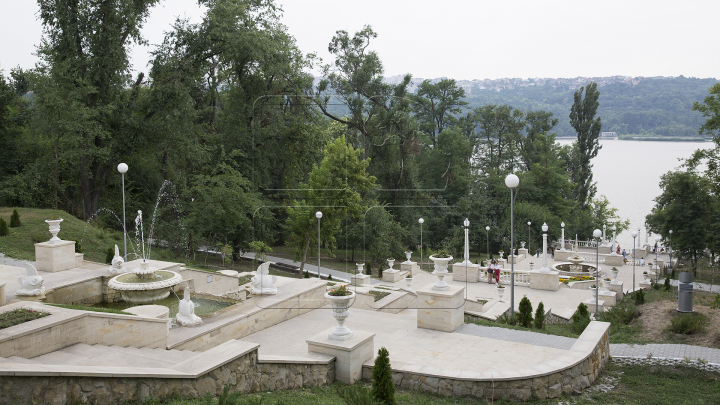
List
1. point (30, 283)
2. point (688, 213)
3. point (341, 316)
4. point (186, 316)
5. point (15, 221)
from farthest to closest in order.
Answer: point (688, 213)
point (15, 221)
point (30, 283)
point (186, 316)
point (341, 316)

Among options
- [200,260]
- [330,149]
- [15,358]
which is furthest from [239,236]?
[15,358]

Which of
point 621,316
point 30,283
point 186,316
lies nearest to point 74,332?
point 186,316

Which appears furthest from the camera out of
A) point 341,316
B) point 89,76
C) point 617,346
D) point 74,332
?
point 89,76

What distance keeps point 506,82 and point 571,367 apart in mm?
41891

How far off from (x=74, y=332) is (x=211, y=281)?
19.5ft

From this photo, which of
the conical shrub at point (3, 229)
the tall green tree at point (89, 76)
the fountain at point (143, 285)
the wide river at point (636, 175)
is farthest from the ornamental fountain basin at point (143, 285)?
the wide river at point (636, 175)

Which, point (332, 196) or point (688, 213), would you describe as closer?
point (332, 196)

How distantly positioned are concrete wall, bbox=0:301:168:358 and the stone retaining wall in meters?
4.07

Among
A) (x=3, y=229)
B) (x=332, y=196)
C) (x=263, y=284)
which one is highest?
(x=332, y=196)

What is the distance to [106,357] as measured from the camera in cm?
677

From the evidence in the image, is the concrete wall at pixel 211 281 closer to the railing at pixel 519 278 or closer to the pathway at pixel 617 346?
the pathway at pixel 617 346

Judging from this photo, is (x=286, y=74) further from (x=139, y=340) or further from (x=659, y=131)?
(x=659, y=131)

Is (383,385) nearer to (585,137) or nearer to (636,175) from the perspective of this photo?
(585,137)

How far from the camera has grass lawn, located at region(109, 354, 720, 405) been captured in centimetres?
647
